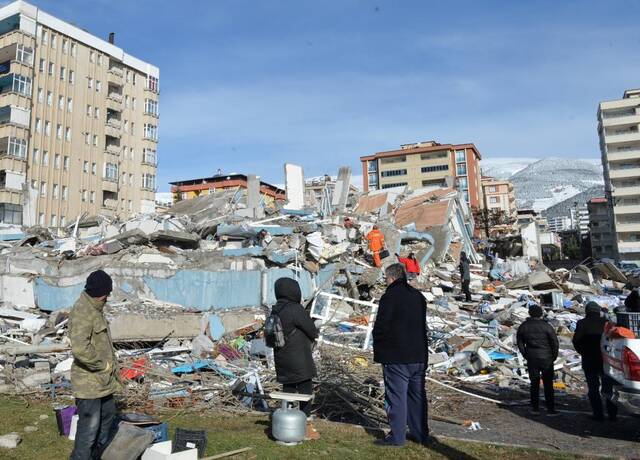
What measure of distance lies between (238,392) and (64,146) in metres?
42.6

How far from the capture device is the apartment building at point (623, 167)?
6394 cm

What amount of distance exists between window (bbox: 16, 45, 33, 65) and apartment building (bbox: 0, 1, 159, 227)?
0.26ft

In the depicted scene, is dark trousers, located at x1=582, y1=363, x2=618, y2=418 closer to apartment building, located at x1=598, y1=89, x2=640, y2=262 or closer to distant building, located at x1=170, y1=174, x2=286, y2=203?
apartment building, located at x1=598, y1=89, x2=640, y2=262

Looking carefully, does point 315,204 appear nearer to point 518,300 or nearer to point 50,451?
point 518,300

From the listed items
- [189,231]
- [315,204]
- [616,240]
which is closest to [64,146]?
[315,204]

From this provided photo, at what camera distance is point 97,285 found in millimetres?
4238

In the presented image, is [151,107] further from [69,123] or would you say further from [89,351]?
[89,351]

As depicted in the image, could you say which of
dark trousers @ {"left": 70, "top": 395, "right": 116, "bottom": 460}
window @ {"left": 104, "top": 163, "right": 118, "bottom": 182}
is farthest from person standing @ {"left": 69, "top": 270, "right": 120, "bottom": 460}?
window @ {"left": 104, "top": 163, "right": 118, "bottom": 182}

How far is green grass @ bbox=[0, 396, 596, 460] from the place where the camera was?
479 cm

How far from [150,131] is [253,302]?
4261 centimetres

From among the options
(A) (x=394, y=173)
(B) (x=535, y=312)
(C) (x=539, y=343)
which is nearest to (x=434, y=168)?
(A) (x=394, y=173)

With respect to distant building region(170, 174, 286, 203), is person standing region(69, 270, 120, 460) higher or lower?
lower

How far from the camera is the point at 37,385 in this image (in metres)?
7.86

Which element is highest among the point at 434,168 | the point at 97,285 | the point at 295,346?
the point at 434,168
